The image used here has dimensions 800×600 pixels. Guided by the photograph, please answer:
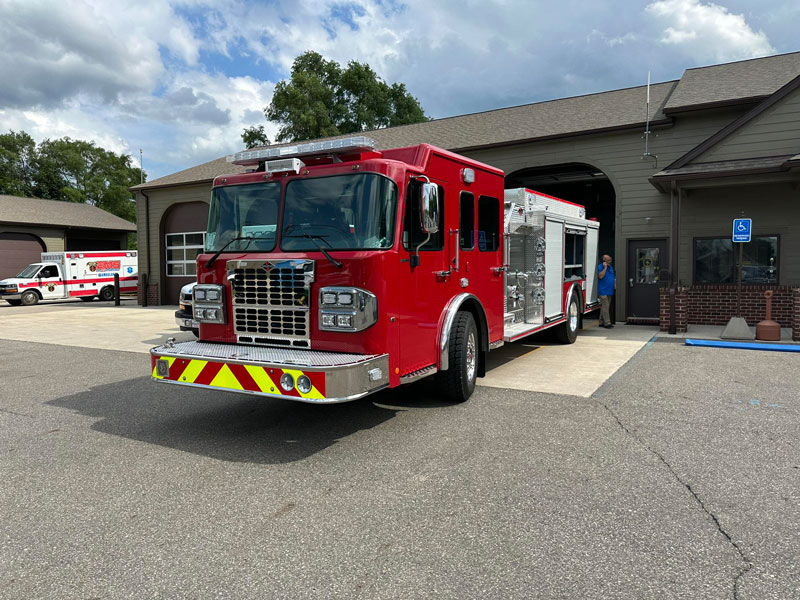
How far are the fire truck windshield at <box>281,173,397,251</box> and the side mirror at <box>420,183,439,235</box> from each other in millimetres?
258

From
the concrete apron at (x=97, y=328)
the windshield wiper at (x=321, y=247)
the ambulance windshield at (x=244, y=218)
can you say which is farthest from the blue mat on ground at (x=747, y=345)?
the concrete apron at (x=97, y=328)

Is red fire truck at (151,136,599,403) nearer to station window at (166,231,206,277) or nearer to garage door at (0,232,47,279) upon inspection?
station window at (166,231,206,277)

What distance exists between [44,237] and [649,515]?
35834mm

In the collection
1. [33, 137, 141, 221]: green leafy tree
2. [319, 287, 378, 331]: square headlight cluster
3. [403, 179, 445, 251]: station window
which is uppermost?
[33, 137, 141, 221]: green leafy tree

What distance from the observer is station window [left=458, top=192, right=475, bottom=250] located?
20.2ft

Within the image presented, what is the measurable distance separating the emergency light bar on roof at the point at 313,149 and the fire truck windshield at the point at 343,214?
0.28 metres

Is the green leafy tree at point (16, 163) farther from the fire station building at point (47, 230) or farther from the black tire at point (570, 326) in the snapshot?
the black tire at point (570, 326)

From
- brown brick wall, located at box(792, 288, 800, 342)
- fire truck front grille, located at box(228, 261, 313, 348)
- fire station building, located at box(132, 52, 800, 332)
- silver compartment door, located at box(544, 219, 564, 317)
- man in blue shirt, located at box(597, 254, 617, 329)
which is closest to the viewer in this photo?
fire truck front grille, located at box(228, 261, 313, 348)

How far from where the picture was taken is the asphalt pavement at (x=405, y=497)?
9.09ft

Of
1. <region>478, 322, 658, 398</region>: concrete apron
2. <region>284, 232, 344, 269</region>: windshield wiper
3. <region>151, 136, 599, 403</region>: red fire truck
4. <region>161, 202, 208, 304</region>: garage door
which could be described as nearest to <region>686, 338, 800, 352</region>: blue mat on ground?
<region>478, 322, 658, 398</region>: concrete apron

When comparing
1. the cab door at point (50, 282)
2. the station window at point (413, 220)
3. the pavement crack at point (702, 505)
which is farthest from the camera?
the cab door at point (50, 282)

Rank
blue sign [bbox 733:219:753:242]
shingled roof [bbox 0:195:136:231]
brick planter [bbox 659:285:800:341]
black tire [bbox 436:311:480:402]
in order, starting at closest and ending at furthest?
black tire [bbox 436:311:480:402] → blue sign [bbox 733:219:753:242] → brick planter [bbox 659:285:800:341] → shingled roof [bbox 0:195:136:231]

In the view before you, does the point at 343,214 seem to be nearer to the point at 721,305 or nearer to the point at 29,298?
the point at 721,305

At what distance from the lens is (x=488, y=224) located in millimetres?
6836
